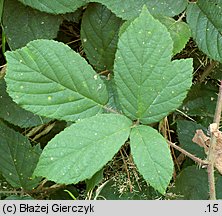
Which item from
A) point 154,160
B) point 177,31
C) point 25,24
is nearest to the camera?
point 154,160

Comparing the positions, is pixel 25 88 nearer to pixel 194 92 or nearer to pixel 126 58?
pixel 126 58

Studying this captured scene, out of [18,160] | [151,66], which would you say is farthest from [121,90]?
[18,160]

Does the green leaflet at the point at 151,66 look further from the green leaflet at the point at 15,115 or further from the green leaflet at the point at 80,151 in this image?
the green leaflet at the point at 15,115

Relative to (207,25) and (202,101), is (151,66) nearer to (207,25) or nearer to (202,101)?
(207,25)

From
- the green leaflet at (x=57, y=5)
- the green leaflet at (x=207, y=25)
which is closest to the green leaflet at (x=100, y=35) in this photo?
the green leaflet at (x=57, y=5)

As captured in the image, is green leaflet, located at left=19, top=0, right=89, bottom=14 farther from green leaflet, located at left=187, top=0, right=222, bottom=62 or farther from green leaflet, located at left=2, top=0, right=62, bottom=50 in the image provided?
green leaflet, located at left=187, top=0, right=222, bottom=62

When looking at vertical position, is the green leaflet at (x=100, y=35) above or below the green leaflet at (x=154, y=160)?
above
